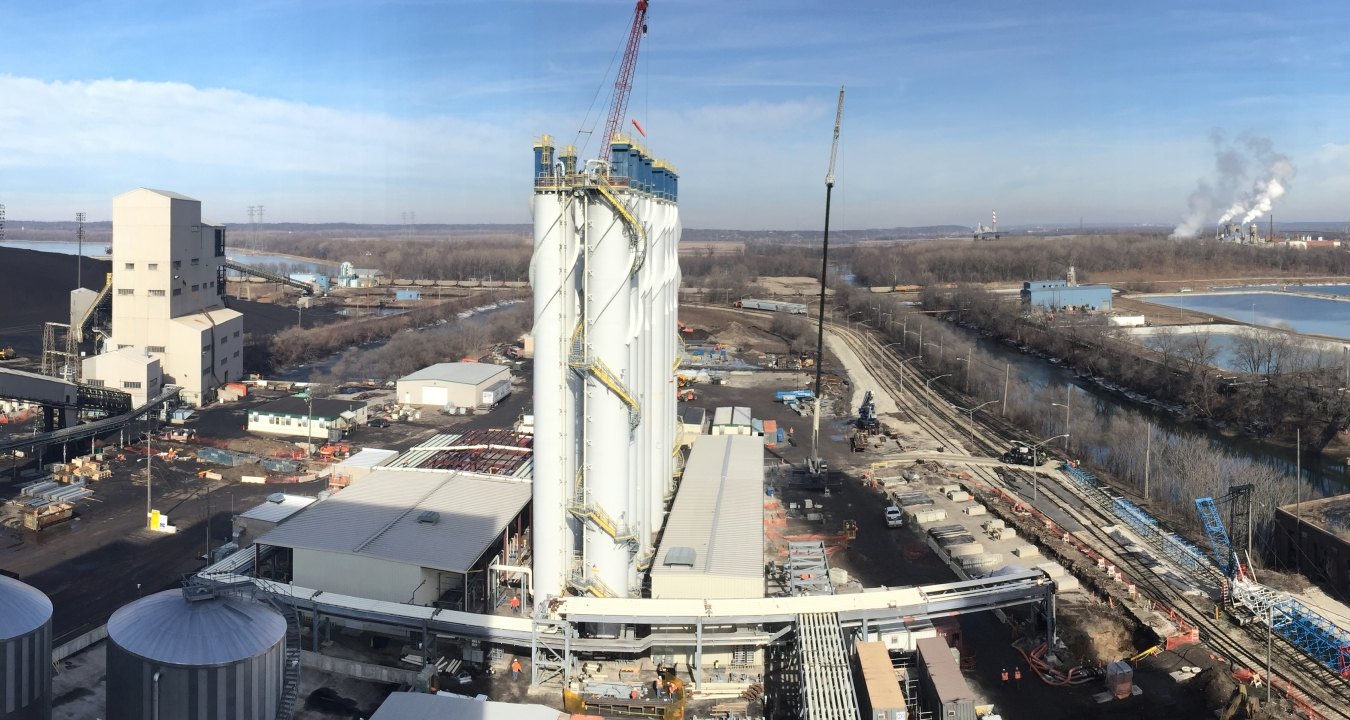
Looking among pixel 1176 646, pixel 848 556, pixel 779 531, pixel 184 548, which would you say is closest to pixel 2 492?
pixel 184 548

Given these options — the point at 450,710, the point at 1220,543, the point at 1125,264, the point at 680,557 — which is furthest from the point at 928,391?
the point at 1125,264

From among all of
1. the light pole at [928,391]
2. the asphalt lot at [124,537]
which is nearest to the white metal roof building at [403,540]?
the asphalt lot at [124,537]

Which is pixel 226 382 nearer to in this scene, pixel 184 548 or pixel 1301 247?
pixel 184 548

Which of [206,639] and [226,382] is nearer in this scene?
[206,639]

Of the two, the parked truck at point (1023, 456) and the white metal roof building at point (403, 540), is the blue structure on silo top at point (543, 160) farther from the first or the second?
the parked truck at point (1023, 456)

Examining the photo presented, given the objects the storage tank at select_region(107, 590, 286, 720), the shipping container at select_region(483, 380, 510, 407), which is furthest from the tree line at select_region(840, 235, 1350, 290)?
the storage tank at select_region(107, 590, 286, 720)

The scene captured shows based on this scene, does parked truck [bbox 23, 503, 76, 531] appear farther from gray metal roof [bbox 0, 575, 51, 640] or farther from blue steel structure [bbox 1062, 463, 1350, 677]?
blue steel structure [bbox 1062, 463, 1350, 677]
